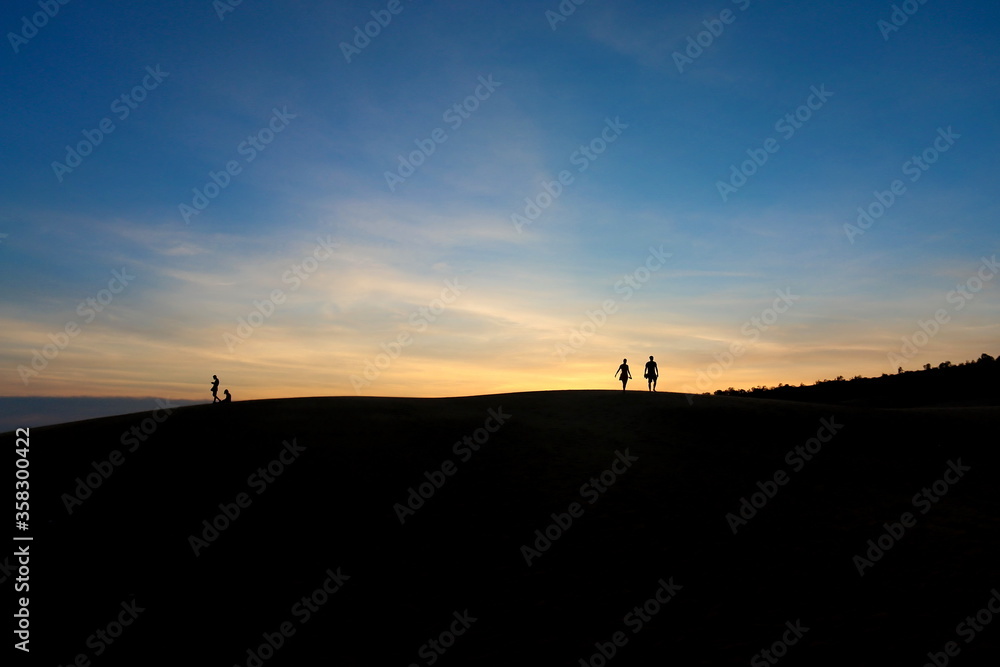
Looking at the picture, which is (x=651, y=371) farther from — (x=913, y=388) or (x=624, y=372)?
(x=913, y=388)

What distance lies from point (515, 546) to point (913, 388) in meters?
47.2

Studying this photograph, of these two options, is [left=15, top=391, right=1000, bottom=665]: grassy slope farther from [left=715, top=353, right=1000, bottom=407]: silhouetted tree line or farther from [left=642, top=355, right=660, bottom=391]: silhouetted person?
[left=715, top=353, right=1000, bottom=407]: silhouetted tree line

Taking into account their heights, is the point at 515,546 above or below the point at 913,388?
below

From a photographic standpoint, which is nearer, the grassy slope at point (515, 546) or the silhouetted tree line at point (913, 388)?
the grassy slope at point (515, 546)

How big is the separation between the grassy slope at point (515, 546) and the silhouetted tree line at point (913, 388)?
24439mm

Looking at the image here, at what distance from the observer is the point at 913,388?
4703 centimetres

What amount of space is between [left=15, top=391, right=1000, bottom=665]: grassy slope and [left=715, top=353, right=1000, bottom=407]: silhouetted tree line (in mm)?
24439

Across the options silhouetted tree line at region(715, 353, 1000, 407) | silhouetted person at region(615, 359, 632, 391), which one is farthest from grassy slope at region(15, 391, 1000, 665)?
silhouetted tree line at region(715, 353, 1000, 407)

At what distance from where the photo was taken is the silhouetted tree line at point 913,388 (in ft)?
141

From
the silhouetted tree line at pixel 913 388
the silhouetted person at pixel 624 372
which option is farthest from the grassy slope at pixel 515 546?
the silhouetted tree line at pixel 913 388

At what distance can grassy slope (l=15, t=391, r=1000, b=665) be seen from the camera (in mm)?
8938

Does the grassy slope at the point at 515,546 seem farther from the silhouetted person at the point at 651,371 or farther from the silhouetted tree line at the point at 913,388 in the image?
the silhouetted tree line at the point at 913,388

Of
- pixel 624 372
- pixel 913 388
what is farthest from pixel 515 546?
pixel 913 388

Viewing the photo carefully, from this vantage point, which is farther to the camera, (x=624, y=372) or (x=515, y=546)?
(x=624, y=372)
